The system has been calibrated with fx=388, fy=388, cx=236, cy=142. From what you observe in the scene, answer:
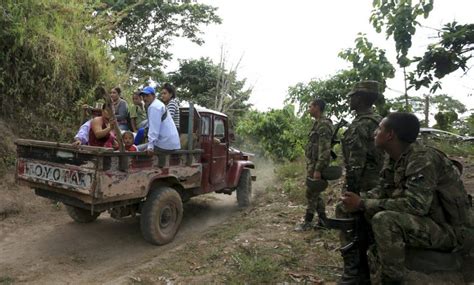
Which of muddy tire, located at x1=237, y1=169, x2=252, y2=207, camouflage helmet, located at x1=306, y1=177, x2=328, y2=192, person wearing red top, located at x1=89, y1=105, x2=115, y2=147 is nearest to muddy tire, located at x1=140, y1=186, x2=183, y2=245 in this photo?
person wearing red top, located at x1=89, y1=105, x2=115, y2=147

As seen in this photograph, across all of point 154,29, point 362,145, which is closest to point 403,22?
point 362,145

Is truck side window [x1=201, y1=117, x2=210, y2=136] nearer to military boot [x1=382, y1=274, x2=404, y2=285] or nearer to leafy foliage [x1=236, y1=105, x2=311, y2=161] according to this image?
military boot [x1=382, y1=274, x2=404, y2=285]

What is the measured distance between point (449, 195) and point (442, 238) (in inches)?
11.4

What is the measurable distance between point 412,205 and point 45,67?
24.3ft

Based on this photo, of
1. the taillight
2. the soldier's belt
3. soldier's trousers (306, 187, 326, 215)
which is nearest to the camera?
the soldier's belt

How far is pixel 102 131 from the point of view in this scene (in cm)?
477

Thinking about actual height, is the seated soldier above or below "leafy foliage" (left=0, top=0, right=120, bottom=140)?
below

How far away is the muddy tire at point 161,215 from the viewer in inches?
190

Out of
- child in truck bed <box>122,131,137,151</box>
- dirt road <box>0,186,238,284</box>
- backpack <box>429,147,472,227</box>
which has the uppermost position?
child in truck bed <box>122,131,137,151</box>

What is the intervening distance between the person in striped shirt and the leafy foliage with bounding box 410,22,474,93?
3168 millimetres

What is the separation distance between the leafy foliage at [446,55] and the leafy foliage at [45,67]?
6573 millimetres

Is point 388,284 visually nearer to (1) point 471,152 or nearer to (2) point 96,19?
(1) point 471,152

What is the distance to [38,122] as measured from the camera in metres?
7.51

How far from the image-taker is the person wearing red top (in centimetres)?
479
